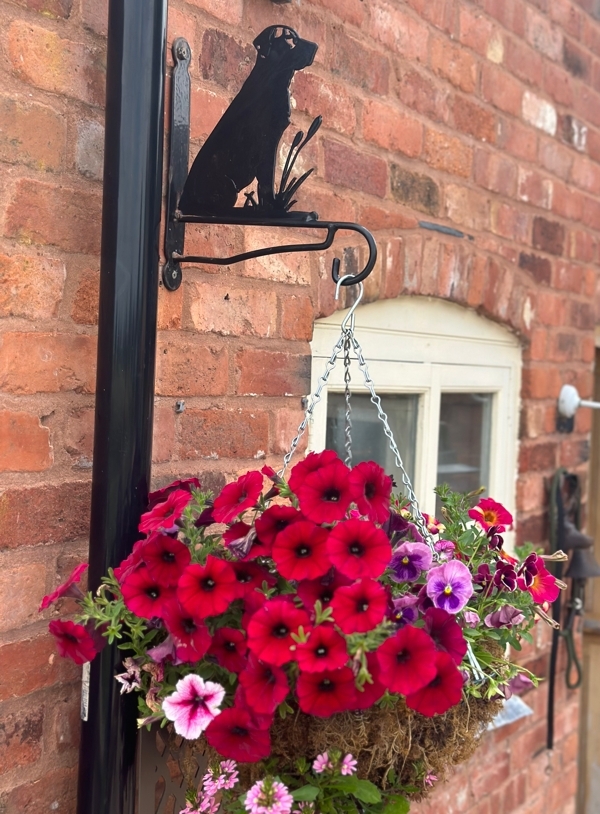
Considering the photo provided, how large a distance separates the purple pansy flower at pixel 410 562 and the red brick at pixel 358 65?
44.8 inches

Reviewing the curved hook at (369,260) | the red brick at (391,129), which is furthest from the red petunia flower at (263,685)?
the red brick at (391,129)

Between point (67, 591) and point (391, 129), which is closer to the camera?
point (67, 591)

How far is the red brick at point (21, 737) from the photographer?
1.26 m

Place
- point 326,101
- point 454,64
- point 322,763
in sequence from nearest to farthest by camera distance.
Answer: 1. point 322,763
2. point 326,101
3. point 454,64

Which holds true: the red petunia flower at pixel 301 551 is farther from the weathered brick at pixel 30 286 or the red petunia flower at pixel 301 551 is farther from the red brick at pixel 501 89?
the red brick at pixel 501 89

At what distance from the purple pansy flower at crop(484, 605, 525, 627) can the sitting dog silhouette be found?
67cm

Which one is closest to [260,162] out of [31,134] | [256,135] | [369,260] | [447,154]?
[256,135]

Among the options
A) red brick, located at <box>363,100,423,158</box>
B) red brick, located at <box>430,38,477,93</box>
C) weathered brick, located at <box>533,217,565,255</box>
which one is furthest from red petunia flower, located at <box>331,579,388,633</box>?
weathered brick, located at <box>533,217,565,255</box>

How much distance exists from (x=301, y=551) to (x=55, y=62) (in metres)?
0.80

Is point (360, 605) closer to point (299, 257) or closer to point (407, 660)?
point (407, 660)

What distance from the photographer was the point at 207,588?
3.45 ft

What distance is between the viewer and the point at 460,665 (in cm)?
113

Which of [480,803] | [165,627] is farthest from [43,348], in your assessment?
[480,803]

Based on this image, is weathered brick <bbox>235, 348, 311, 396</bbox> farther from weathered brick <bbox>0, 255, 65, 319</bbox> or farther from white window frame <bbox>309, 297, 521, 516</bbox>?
weathered brick <bbox>0, 255, 65, 319</bbox>
